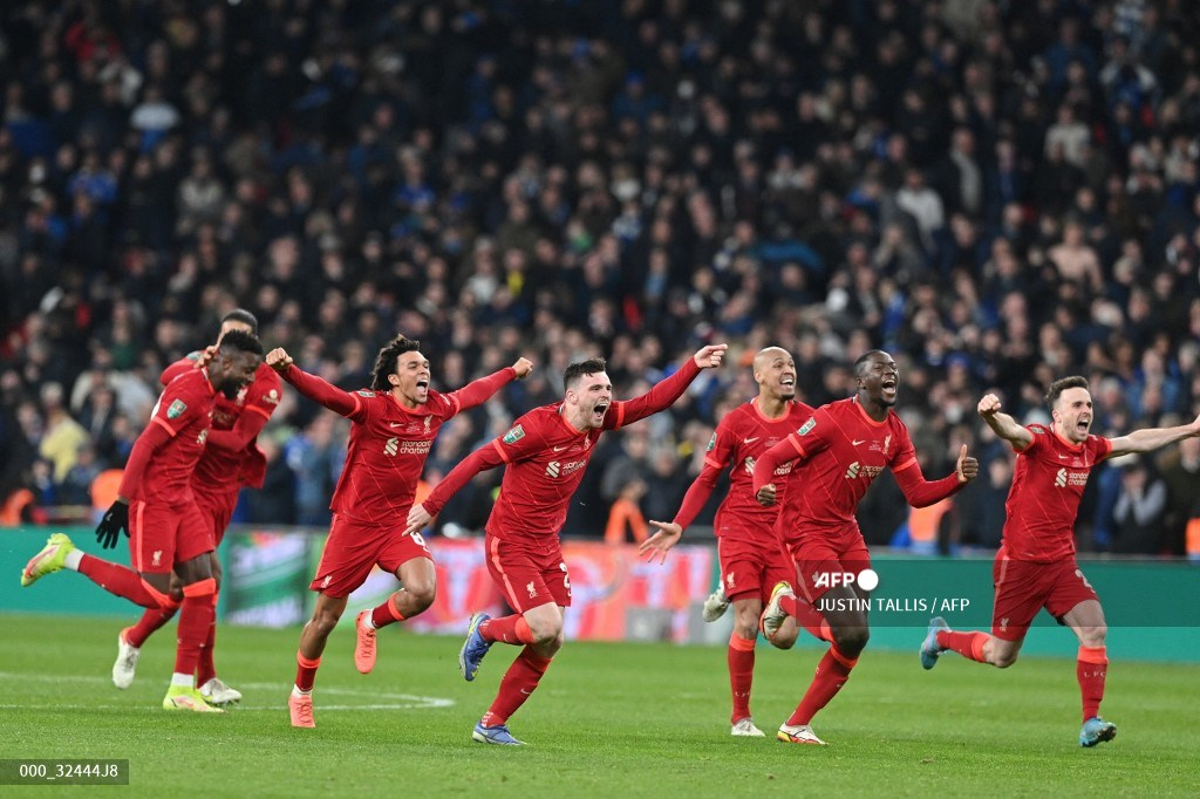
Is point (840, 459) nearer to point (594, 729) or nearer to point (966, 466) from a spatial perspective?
point (966, 466)

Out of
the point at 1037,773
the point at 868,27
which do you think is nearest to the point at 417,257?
the point at 868,27

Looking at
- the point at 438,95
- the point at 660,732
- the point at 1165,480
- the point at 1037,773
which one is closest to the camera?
the point at 1037,773

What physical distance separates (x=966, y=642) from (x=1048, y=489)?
1212 mm

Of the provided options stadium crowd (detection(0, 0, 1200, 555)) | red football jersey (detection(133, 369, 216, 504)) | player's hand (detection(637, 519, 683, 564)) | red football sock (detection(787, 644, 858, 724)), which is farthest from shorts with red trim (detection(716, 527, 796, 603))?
stadium crowd (detection(0, 0, 1200, 555))

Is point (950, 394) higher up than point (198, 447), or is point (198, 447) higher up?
point (950, 394)

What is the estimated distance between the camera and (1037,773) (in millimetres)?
10805

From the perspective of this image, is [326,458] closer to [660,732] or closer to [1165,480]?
[1165,480]

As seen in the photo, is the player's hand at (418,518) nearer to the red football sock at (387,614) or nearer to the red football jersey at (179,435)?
the red football sock at (387,614)

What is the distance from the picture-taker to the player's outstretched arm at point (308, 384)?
38.0ft

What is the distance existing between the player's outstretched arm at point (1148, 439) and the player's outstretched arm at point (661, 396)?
2.90 metres

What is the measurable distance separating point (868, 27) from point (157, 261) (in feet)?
35.4

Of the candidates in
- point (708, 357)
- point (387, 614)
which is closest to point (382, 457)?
point (387, 614)

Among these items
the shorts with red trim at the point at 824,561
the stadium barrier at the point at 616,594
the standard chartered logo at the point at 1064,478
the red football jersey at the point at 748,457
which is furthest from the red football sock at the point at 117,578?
the stadium barrier at the point at 616,594

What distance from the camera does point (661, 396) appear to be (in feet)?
40.1
